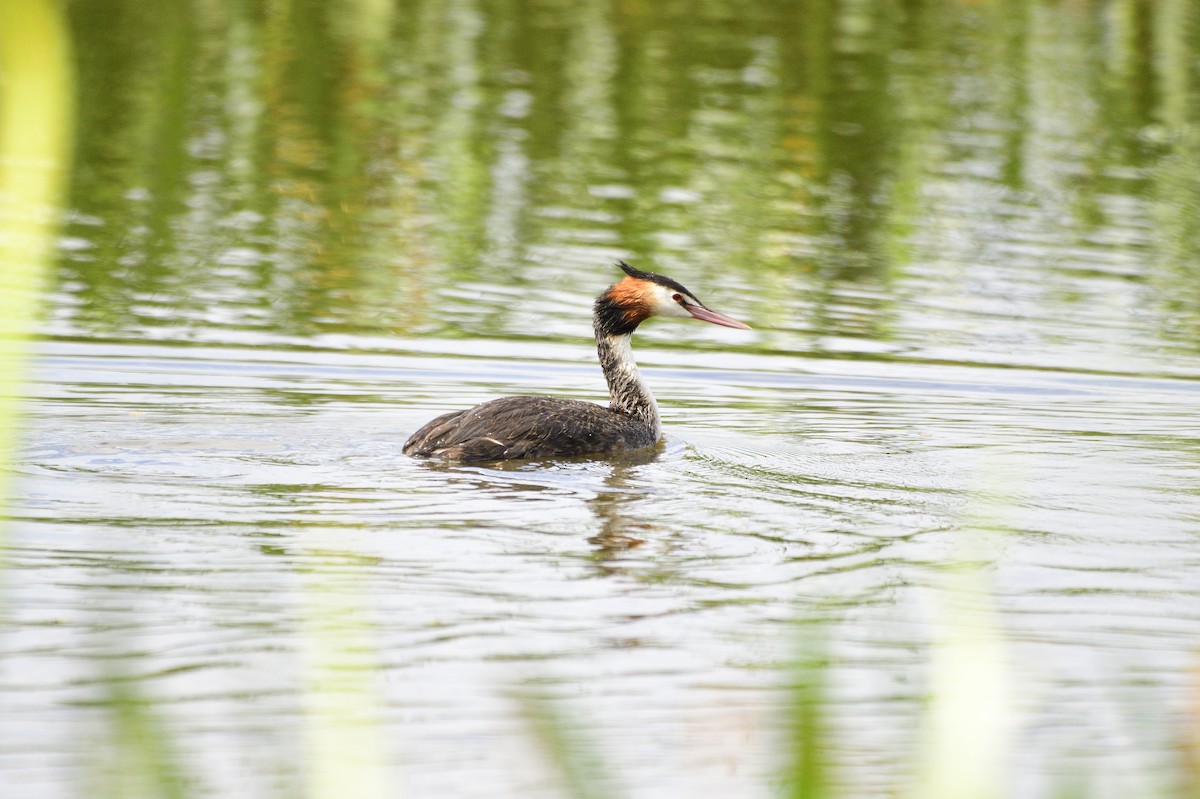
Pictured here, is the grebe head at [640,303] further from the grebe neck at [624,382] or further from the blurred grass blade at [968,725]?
the blurred grass blade at [968,725]

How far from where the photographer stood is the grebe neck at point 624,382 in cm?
967

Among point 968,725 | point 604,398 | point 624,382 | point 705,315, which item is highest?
point 968,725

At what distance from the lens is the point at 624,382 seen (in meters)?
9.93

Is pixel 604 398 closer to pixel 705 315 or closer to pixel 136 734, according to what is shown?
pixel 705 315

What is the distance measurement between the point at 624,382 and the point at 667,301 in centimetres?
56

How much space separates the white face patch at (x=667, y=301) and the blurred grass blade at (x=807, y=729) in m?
8.52

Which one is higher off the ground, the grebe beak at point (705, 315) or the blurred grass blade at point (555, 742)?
the blurred grass blade at point (555, 742)

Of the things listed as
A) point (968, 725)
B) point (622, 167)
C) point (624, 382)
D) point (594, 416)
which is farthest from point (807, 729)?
point (622, 167)

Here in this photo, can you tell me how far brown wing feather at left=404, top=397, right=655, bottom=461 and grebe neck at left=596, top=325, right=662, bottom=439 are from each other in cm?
31

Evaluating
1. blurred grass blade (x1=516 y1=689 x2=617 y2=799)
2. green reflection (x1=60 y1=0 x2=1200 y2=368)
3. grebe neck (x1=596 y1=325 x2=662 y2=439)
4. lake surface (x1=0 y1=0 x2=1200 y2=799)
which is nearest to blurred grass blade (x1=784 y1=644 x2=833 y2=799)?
lake surface (x1=0 y1=0 x2=1200 y2=799)

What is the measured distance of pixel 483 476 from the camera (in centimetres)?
825

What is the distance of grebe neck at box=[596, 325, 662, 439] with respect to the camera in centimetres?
967

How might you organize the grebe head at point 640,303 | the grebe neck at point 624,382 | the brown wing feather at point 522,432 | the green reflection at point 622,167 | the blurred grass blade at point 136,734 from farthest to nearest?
1. the green reflection at point 622,167
2. the grebe head at point 640,303
3. the grebe neck at point 624,382
4. the brown wing feather at point 522,432
5. the blurred grass blade at point 136,734

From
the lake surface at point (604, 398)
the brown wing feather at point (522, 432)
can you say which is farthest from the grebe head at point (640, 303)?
the brown wing feather at point (522, 432)
